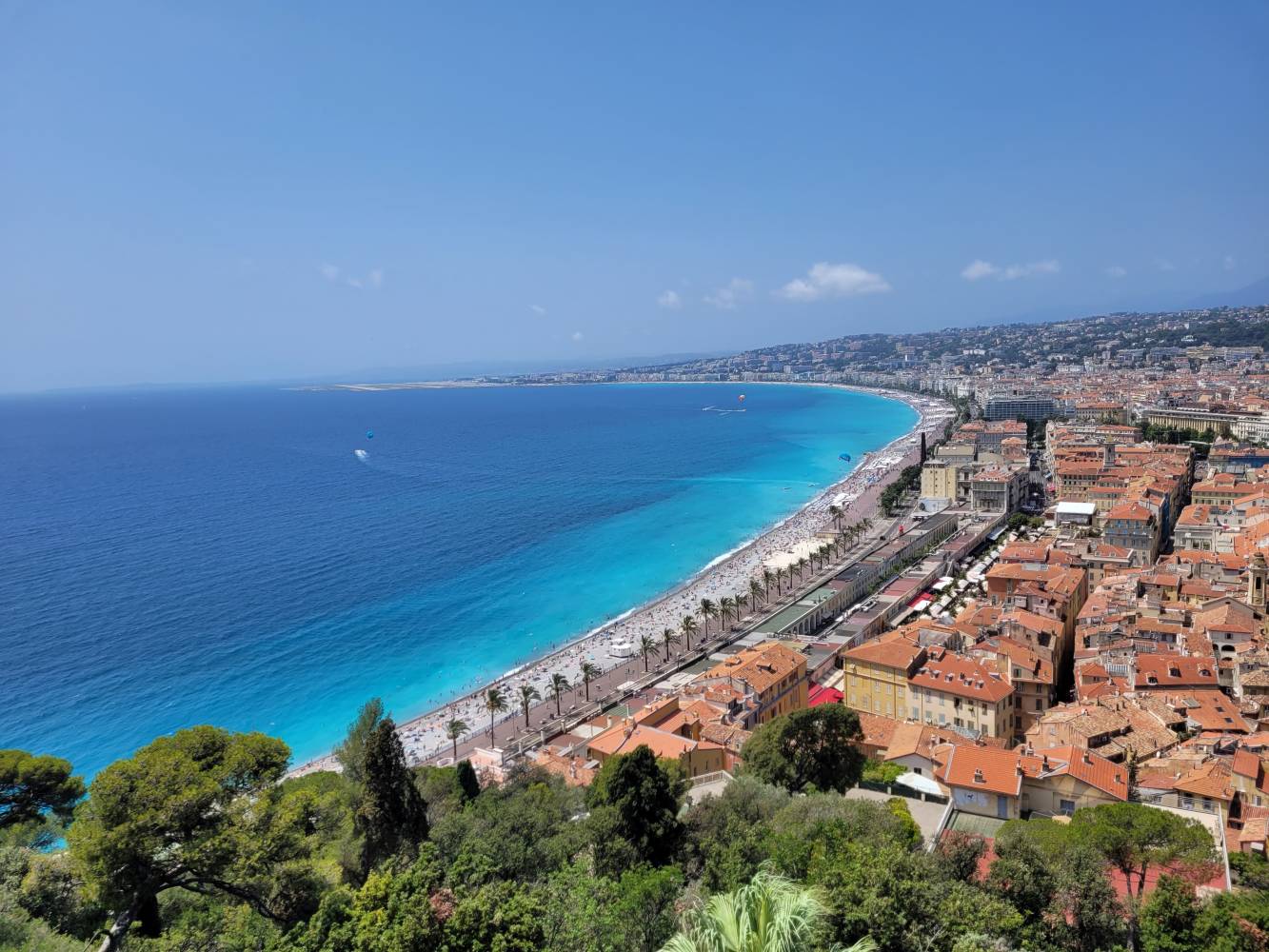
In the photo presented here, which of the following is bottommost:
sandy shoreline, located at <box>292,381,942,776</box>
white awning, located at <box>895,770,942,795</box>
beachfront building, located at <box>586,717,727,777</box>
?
sandy shoreline, located at <box>292,381,942,776</box>

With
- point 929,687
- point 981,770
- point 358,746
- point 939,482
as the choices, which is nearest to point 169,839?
point 358,746

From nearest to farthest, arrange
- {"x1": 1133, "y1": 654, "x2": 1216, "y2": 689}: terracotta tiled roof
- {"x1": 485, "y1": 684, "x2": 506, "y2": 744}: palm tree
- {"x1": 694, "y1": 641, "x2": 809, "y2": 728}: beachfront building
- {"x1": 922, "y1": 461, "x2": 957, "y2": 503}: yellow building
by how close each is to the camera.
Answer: {"x1": 1133, "y1": 654, "x2": 1216, "y2": 689}: terracotta tiled roof → {"x1": 694, "y1": 641, "x2": 809, "y2": 728}: beachfront building → {"x1": 485, "y1": 684, "x2": 506, "y2": 744}: palm tree → {"x1": 922, "y1": 461, "x2": 957, "y2": 503}: yellow building

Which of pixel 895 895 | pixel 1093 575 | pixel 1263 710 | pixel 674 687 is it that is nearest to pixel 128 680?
pixel 674 687

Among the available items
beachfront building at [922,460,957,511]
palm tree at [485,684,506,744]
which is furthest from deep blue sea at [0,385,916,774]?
beachfront building at [922,460,957,511]

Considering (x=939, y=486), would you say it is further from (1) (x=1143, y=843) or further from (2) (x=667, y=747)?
(1) (x=1143, y=843)

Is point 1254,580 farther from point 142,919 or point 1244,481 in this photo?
point 142,919

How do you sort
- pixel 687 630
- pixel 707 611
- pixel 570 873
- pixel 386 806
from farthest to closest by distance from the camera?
pixel 707 611 < pixel 687 630 < pixel 386 806 < pixel 570 873

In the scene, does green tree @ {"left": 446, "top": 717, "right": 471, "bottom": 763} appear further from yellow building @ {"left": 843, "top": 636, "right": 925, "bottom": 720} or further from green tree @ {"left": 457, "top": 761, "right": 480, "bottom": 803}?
yellow building @ {"left": 843, "top": 636, "right": 925, "bottom": 720}
